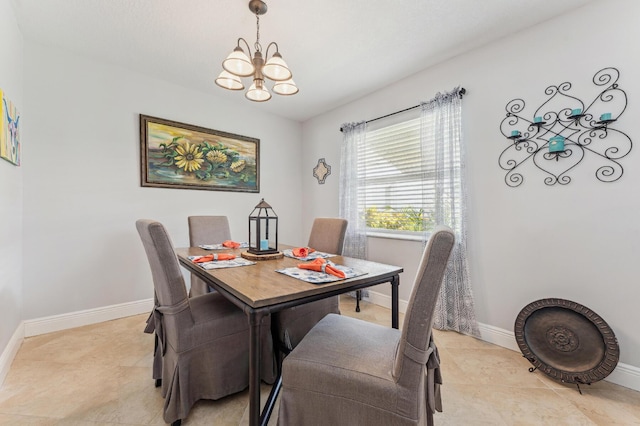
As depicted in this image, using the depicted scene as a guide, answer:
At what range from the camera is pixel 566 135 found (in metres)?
1.85

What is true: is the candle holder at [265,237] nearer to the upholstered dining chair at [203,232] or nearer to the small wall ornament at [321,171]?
the upholstered dining chair at [203,232]

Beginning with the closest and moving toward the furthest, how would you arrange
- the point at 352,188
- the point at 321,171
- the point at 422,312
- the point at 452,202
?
the point at 422,312
the point at 452,202
the point at 352,188
the point at 321,171

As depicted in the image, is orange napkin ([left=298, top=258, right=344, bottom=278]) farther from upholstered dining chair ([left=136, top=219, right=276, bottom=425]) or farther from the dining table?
upholstered dining chair ([left=136, top=219, right=276, bottom=425])

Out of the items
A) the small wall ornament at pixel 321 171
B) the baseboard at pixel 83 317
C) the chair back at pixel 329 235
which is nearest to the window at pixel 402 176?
the small wall ornament at pixel 321 171

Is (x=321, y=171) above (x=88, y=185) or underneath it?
above

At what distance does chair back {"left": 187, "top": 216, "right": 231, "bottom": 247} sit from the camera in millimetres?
2572

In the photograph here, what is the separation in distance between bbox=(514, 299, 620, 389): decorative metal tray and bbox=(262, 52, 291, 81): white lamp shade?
229cm

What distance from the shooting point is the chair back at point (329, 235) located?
91.3 inches

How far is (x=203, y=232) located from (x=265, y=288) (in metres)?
1.74

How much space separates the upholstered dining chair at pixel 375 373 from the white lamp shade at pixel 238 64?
1.48m

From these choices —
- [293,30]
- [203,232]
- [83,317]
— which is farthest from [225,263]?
[83,317]

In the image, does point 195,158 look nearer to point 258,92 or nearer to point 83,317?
point 258,92

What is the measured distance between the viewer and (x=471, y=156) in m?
2.33

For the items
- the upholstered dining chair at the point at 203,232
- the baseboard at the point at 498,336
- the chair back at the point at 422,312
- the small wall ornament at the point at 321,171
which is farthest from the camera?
the small wall ornament at the point at 321,171
